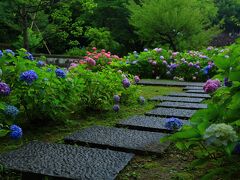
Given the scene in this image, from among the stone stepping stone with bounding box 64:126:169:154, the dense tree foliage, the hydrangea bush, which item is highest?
the dense tree foliage

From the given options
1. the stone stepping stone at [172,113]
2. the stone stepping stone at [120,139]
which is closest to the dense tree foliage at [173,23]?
the stone stepping stone at [172,113]

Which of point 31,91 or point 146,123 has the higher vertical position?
point 31,91

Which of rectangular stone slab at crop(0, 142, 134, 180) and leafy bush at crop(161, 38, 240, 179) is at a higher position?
leafy bush at crop(161, 38, 240, 179)

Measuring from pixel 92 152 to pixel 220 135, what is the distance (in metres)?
0.96

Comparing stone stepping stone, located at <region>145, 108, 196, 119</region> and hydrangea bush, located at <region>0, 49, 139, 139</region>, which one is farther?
stone stepping stone, located at <region>145, 108, 196, 119</region>

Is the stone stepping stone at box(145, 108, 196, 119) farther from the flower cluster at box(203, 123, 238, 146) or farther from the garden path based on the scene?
the flower cluster at box(203, 123, 238, 146)

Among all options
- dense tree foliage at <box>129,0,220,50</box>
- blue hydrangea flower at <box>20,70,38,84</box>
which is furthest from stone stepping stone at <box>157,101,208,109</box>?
dense tree foliage at <box>129,0,220,50</box>

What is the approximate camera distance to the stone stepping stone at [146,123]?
105 inches

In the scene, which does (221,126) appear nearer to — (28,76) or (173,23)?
(28,76)

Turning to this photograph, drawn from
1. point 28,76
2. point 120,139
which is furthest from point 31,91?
point 120,139

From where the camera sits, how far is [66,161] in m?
1.86

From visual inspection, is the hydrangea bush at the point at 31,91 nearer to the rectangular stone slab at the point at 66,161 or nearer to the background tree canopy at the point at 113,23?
the rectangular stone slab at the point at 66,161

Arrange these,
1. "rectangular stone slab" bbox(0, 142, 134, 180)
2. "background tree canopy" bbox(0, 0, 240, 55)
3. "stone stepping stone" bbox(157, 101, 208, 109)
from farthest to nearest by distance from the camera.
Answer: "background tree canopy" bbox(0, 0, 240, 55), "stone stepping stone" bbox(157, 101, 208, 109), "rectangular stone slab" bbox(0, 142, 134, 180)

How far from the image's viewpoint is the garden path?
5.66ft
